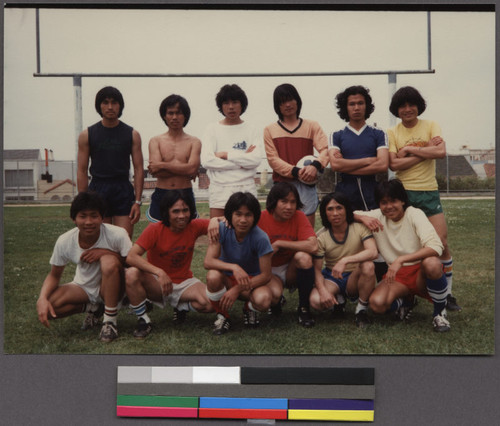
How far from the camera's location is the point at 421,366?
263cm

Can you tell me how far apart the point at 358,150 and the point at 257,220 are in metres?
0.71

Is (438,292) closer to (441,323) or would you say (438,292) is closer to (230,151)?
(441,323)

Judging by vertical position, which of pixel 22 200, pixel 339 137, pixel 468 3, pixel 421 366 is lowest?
pixel 421 366

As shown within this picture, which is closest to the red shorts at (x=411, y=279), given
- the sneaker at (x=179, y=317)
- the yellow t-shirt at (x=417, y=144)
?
the yellow t-shirt at (x=417, y=144)

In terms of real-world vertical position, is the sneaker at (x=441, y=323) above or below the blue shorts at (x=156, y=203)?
below

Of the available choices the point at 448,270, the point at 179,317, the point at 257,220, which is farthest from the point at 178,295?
the point at 448,270

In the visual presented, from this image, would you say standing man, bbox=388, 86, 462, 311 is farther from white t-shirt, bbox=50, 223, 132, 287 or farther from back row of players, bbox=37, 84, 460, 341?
white t-shirt, bbox=50, 223, 132, 287

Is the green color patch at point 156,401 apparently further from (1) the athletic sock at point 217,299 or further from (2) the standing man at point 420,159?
(2) the standing man at point 420,159

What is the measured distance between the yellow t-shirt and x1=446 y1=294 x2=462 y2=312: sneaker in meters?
0.62

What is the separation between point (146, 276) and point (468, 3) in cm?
233

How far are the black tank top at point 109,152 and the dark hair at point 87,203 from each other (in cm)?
15

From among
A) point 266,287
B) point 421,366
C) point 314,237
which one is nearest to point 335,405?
point 421,366

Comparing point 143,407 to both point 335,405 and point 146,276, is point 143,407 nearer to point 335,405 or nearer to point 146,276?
point 146,276

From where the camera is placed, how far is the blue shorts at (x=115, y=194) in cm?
274
